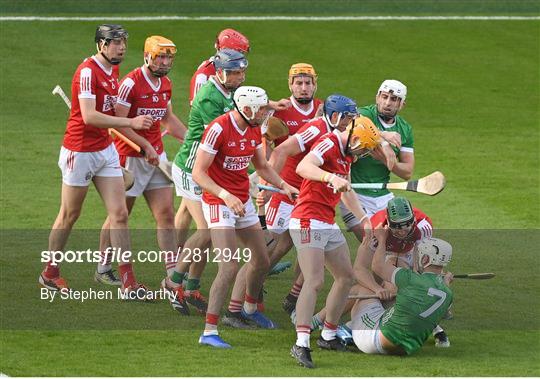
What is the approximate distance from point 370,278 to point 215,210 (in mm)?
→ 1541

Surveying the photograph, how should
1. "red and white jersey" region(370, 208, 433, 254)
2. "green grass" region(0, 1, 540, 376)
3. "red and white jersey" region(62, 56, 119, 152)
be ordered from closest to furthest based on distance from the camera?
"green grass" region(0, 1, 540, 376) < "red and white jersey" region(370, 208, 433, 254) < "red and white jersey" region(62, 56, 119, 152)

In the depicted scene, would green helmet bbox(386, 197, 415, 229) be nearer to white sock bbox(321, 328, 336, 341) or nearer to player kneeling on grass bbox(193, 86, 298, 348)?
player kneeling on grass bbox(193, 86, 298, 348)

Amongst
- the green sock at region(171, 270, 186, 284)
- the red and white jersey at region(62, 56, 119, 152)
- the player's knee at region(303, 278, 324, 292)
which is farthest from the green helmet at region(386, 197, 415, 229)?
the red and white jersey at region(62, 56, 119, 152)

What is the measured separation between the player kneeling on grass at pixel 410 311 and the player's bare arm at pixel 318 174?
1001 mm

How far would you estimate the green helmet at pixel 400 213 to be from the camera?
12.1 meters

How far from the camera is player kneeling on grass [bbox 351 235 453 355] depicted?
37.9 ft

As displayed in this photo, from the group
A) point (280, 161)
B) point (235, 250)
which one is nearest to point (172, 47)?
point (280, 161)

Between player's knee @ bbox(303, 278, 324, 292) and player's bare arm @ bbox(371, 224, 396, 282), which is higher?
player's bare arm @ bbox(371, 224, 396, 282)

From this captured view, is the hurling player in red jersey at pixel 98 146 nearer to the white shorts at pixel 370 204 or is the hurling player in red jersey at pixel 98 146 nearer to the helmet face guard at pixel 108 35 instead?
the helmet face guard at pixel 108 35

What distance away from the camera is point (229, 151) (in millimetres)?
11906

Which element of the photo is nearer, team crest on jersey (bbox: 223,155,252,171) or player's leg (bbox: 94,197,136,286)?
team crest on jersey (bbox: 223,155,252,171)

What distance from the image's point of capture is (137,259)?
15008 millimetres

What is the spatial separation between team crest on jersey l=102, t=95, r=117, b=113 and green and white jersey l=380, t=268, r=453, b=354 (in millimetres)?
3340

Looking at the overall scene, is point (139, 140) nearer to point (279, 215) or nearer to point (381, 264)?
point (279, 215)
